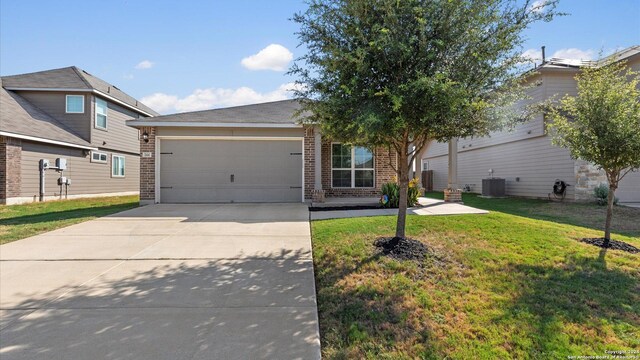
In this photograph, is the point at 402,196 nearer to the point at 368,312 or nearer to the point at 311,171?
the point at 368,312

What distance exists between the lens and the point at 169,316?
3150 mm

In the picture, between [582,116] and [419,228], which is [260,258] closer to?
[419,228]

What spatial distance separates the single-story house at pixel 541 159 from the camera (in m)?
11.6

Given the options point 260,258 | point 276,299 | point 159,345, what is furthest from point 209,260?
point 159,345

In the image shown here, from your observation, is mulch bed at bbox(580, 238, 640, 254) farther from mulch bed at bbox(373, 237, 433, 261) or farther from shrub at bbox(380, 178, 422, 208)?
shrub at bbox(380, 178, 422, 208)

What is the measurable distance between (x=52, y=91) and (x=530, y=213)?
19915 millimetres

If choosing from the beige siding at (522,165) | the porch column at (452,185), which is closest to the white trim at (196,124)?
the porch column at (452,185)

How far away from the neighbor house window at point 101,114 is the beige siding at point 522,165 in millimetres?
19367

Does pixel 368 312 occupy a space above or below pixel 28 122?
below

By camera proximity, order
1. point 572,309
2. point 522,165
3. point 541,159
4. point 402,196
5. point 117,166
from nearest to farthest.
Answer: point 572,309 < point 402,196 < point 541,159 < point 522,165 < point 117,166

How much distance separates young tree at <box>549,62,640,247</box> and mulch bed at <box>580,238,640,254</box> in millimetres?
85

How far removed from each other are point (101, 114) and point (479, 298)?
18457mm

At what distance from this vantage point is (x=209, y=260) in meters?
4.88

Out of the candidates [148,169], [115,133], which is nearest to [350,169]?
[148,169]
